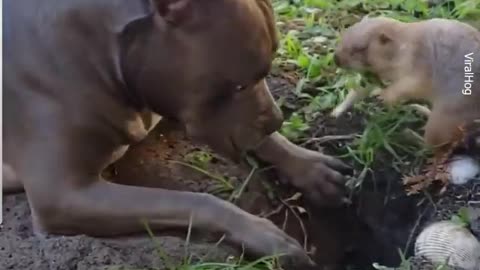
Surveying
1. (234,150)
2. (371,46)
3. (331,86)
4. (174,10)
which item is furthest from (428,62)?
(174,10)

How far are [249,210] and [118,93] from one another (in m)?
0.32

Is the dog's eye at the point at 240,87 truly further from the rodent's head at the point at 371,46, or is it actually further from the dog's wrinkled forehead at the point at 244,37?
the rodent's head at the point at 371,46

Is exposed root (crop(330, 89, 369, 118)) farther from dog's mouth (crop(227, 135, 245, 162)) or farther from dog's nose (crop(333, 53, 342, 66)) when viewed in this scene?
dog's mouth (crop(227, 135, 245, 162))

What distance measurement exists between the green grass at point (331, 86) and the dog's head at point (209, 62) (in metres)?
0.21

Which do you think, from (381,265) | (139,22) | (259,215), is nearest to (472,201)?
(381,265)

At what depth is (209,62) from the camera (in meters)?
1.70

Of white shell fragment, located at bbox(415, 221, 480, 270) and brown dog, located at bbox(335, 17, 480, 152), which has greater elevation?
brown dog, located at bbox(335, 17, 480, 152)

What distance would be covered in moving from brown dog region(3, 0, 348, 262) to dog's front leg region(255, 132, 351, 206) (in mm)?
203

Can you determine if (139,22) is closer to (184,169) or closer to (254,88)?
(254,88)

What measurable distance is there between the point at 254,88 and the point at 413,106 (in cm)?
40

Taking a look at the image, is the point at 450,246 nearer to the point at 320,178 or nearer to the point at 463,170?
the point at 463,170

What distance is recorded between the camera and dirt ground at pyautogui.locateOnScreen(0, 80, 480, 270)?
176cm

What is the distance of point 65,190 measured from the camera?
1.76 m

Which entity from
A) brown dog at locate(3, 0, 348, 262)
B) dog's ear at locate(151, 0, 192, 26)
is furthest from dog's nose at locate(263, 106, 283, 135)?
dog's ear at locate(151, 0, 192, 26)
